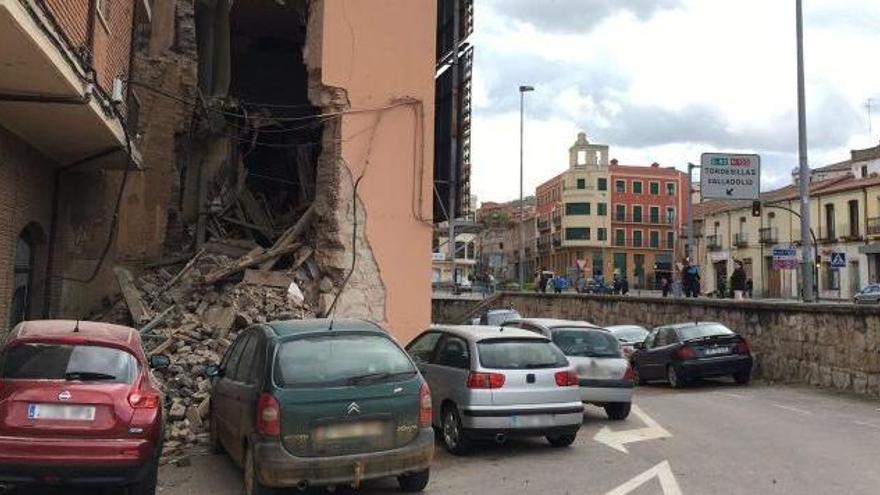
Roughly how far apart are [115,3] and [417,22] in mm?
6042

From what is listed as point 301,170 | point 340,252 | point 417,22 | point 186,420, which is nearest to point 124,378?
point 186,420

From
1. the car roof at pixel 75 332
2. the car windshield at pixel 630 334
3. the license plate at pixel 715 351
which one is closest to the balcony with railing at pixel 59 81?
the car roof at pixel 75 332

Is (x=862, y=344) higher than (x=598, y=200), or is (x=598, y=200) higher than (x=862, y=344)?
(x=598, y=200)

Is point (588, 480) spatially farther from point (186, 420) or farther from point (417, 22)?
point (417, 22)

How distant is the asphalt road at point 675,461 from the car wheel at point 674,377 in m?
4.62

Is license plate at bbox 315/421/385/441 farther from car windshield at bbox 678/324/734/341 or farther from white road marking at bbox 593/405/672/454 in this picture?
car windshield at bbox 678/324/734/341

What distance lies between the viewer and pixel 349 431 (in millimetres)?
7004

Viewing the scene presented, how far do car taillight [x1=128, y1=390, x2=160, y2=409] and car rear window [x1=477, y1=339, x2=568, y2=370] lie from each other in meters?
3.85

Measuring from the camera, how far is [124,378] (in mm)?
7094

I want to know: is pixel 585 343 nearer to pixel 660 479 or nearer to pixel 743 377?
pixel 660 479

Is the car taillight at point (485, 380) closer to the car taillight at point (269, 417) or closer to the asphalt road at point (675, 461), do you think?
the asphalt road at point (675, 461)

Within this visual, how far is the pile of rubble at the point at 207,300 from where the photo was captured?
1209 centimetres

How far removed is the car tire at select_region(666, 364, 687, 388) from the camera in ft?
58.4

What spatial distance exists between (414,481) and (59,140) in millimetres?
8321
